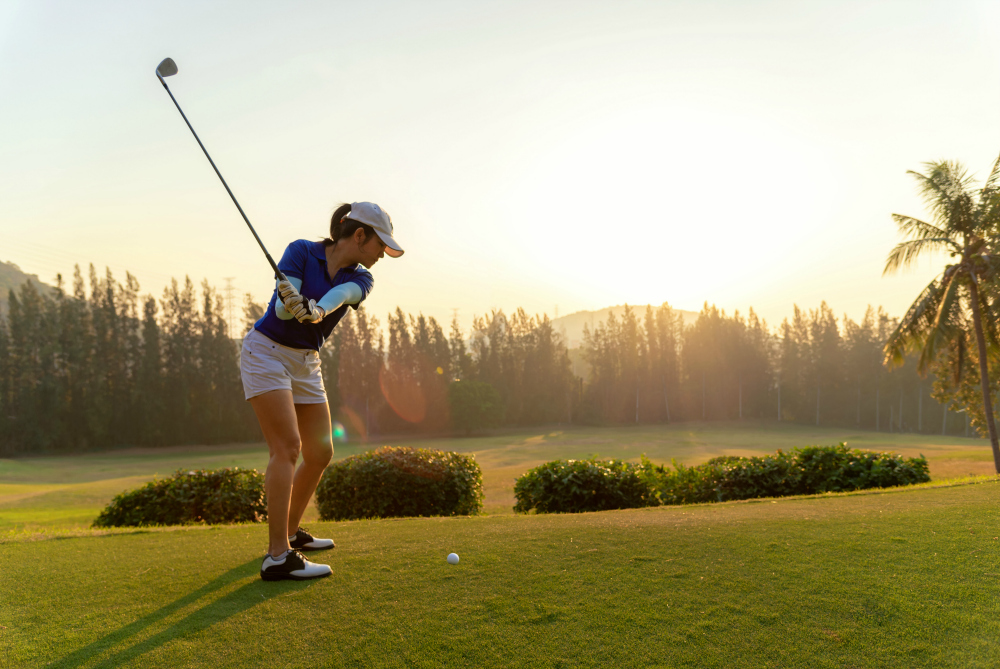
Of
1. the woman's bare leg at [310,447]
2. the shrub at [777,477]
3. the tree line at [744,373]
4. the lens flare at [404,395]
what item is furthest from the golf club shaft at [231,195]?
the tree line at [744,373]

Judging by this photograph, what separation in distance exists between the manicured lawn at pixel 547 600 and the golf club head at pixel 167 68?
3876mm

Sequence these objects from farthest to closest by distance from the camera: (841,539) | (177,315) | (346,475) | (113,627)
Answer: (177,315)
(346,475)
(841,539)
(113,627)

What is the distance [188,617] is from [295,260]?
229cm

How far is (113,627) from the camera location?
2.93 meters

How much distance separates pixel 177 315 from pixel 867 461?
7713 centimetres

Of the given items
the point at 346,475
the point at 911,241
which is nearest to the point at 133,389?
the point at 346,475

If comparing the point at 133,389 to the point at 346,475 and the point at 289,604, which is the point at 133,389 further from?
the point at 289,604

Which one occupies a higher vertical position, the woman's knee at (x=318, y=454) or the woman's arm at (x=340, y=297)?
the woman's arm at (x=340, y=297)

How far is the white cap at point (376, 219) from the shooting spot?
4.22 metres

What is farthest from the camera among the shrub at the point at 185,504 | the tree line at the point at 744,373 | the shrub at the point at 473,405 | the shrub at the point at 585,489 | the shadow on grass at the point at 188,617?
the tree line at the point at 744,373

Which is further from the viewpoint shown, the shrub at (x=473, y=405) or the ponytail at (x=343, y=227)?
the shrub at (x=473, y=405)

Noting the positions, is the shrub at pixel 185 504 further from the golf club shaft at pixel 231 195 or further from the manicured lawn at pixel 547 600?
the golf club shaft at pixel 231 195

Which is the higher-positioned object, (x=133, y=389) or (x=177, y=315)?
(x=177, y=315)

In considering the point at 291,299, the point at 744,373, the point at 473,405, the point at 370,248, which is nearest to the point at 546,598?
the point at 291,299
